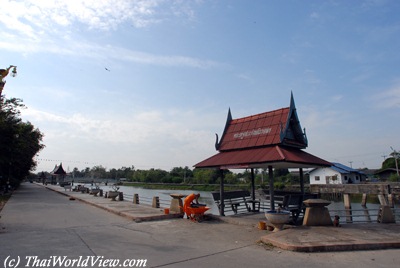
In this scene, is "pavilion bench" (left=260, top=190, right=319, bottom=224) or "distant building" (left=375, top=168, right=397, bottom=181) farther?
"distant building" (left=375, top=168, right=397, bottom=181)

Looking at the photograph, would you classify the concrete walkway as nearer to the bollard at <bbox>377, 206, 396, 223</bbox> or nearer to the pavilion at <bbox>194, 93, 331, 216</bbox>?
the bollard at <bbox>377, 206, 396, 223</bbox>

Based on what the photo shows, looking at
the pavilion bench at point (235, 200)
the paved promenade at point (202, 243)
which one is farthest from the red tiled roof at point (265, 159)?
the paved promenade at point (202, 243)

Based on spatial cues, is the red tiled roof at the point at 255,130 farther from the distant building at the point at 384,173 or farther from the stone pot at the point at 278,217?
the distant building at the point at 384,173

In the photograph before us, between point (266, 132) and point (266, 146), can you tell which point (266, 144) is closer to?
point (266, 146)

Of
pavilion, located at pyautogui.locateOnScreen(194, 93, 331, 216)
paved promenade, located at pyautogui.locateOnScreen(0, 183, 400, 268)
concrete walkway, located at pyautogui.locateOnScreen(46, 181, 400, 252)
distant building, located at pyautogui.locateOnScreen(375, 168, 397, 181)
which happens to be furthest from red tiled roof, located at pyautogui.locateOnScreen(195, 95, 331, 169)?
distant building, located at pyautogui.locateOnScreen(375, 168, 397, 181)

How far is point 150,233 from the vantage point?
29.6ft

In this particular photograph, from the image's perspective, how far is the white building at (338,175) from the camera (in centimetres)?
4728

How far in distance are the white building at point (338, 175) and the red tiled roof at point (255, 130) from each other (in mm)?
37209

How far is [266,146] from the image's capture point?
11086 millimetres

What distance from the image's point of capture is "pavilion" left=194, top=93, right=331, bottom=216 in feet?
A: 33.5

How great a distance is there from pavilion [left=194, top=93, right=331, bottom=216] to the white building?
123ft

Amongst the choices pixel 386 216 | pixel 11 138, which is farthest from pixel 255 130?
pixel 11 138

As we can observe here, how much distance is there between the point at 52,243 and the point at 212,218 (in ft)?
19.0

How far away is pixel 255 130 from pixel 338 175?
4120cm
